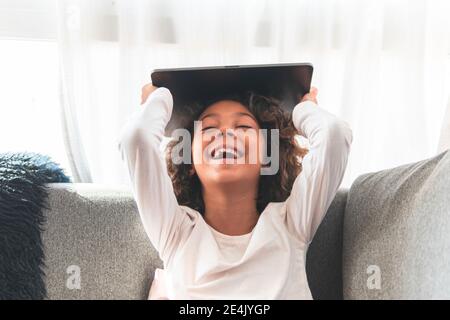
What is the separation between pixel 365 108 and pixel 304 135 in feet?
1.04

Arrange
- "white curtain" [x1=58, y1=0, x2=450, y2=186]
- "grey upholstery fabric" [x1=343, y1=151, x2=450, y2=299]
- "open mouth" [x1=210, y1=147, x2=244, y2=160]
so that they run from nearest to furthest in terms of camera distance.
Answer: "grey upholstery fabric" [x1=343, y1=151, x2=450, y2=299] < "open mouth" [x1=210, y1=147, x2=244, y2=160] < "white curtain" [x1=58, y1=0, x2=450, y2=186]

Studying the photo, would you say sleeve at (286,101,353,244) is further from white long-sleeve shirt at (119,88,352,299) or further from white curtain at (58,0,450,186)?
white curtain at (58,0,450,186)

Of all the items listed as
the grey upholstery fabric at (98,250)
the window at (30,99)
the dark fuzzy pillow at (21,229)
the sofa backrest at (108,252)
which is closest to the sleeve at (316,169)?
the sofa backrest at (108,252)

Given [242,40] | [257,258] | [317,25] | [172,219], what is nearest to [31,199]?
[172,219]

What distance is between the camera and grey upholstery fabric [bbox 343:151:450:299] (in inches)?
25.7

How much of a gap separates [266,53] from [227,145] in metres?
0.37

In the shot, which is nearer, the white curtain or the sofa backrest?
the sofa backrest

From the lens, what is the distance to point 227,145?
2.50 ft

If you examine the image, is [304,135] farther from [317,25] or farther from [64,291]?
[64,291]

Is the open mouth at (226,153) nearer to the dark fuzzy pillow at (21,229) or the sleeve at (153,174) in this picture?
the sleeve at (153,174)

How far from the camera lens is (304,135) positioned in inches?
31.5

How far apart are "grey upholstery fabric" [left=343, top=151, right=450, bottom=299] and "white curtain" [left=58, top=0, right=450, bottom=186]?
25 cm

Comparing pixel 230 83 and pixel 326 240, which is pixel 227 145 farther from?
pixel 326 240

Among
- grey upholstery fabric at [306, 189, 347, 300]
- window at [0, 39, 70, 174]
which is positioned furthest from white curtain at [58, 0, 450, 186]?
grey upholstery fabric at [306, 189, 347, 300]
